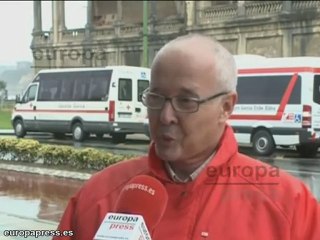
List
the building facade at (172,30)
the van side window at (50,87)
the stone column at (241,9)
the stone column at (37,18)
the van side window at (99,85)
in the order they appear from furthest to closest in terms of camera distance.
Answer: the stone column at (37,18), the stone column at (241,9), the building facade at (172,30), the van side window at (50,87), the van side window at (99,85)

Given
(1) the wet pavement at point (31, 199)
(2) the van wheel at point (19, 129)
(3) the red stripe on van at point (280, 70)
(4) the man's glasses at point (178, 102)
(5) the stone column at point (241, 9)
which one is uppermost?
(5) the stone column at point (241, 9)

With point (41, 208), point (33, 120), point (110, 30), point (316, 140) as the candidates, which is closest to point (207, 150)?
point (41, 208)

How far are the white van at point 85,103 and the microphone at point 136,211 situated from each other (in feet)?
65.6

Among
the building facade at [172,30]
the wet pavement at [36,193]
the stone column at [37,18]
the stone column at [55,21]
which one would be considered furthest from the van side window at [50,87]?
the stone column at [37,18]

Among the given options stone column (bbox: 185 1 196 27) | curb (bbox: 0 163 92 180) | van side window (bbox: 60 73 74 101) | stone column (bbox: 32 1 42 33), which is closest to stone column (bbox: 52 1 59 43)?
stone column (bbox: 32 1 42 33)

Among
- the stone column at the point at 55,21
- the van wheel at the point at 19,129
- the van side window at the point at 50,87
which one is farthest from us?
the stone column at the point at 55,21

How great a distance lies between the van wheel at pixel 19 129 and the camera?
89.7 ft

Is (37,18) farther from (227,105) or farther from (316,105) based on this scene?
(227,105)

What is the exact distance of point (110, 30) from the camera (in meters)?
42.0

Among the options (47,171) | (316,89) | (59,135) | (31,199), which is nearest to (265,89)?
(316,89)

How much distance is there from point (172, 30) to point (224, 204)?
34777 mm

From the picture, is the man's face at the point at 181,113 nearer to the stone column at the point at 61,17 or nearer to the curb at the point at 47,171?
the curb at the point at 47,171

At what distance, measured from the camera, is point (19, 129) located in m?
27.5

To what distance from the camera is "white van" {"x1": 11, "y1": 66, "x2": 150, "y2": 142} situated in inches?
939
